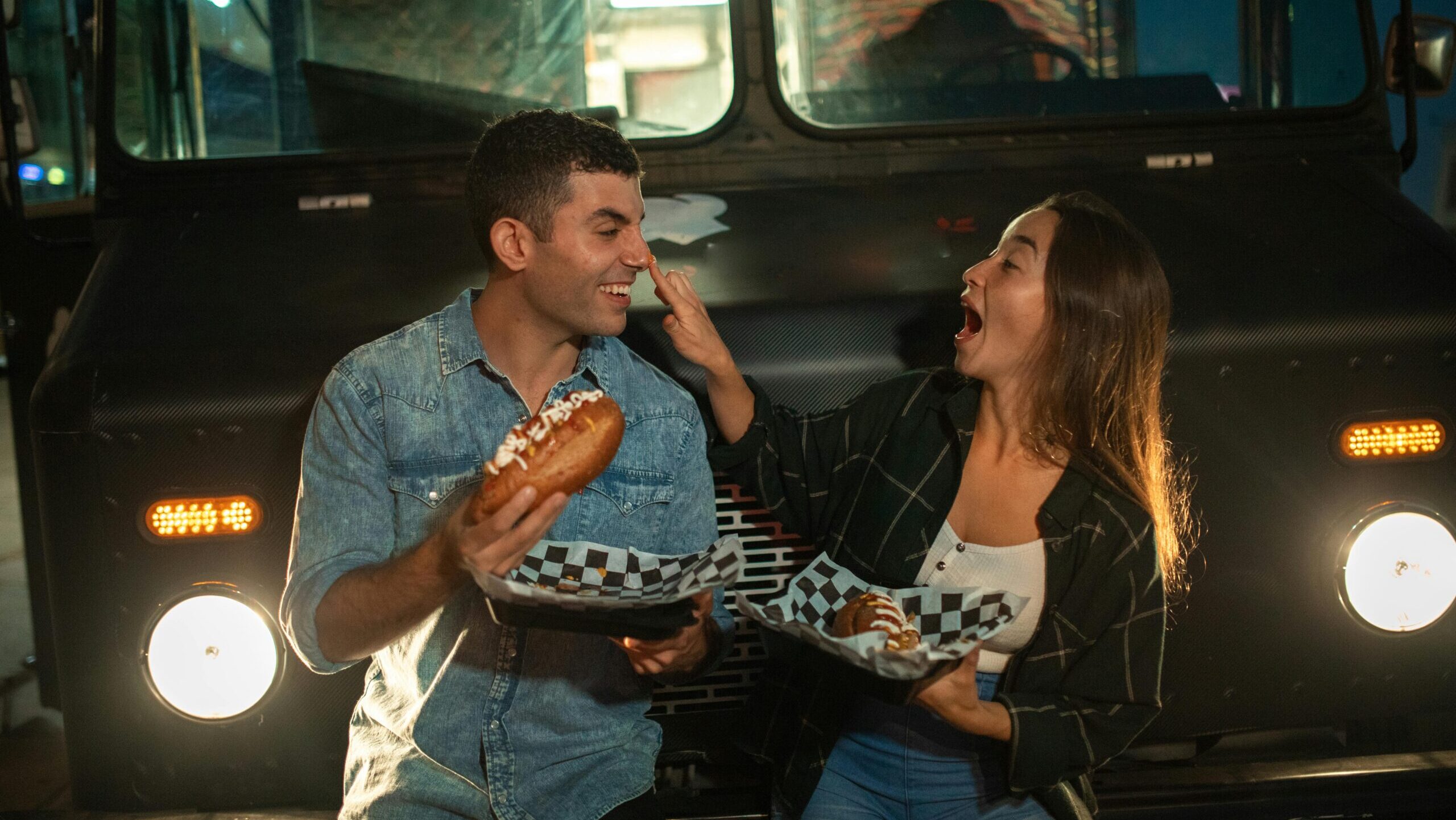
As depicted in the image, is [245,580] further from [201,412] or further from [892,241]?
[892,241]

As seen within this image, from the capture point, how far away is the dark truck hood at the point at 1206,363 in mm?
2264

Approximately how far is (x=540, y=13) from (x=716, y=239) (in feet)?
2.29

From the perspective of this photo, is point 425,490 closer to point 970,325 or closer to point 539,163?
point 539,163

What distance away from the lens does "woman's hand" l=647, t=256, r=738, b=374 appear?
2.21 metres

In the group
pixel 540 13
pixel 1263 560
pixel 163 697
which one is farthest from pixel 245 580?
pixel 1263 560

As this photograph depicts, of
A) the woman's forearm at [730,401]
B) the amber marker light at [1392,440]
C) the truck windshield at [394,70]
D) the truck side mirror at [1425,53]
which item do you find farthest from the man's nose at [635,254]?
the truck side mirror at [1425,53]

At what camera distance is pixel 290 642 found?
203 cm

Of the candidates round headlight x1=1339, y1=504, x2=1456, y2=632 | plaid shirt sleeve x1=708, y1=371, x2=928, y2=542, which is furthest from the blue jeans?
round headlight x1=1339, y1=504, x2=1456, y2=632

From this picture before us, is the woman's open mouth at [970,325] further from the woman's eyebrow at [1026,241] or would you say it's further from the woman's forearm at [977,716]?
the woman's forearm at [977,716]

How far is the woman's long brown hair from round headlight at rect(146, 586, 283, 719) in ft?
4.69

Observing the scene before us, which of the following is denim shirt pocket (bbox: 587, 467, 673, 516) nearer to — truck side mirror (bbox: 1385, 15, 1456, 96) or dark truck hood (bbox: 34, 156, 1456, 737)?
dark truck hood (bbox: 34, 156, 1456, 737)

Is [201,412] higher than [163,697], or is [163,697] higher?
[201,412]

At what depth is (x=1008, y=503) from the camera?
221 cm

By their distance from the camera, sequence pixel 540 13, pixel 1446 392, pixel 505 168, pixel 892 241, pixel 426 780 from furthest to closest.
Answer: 1. pixel 540 13
2. pixel 892 241
3. pixel 1446 392
4. pixel 505 168
5. pixel 426 780
